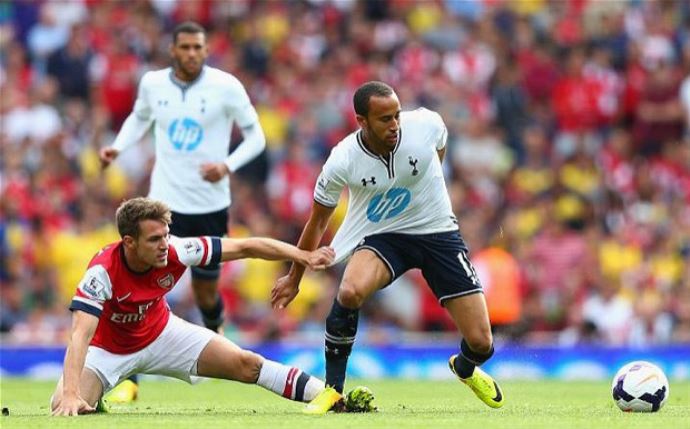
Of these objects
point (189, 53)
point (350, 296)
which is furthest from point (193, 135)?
point (350, 296)

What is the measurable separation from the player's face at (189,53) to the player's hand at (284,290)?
2920mm

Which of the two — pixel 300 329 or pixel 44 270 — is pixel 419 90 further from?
pixel 44 270

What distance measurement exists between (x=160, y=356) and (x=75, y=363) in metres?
0.90

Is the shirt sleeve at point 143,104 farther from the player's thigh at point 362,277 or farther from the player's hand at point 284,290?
the player's thigh at point 362,277

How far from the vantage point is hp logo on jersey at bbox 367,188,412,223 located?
10039 mm

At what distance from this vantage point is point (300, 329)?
1792cm

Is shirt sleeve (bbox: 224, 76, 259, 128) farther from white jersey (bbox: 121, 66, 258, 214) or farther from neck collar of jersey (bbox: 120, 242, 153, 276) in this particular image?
neck collar of jersey (bbox: 120, 242, 153, 276)

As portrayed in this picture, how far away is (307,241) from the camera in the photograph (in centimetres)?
991

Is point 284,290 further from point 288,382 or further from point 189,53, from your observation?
point 189,53

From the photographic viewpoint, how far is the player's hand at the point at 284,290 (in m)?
10.0

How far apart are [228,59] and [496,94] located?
12.7 ft

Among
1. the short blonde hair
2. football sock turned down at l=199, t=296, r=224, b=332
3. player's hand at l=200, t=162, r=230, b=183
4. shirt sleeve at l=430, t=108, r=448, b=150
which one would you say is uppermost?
shirt sleeve at l=430, t=108, r=448, b=150

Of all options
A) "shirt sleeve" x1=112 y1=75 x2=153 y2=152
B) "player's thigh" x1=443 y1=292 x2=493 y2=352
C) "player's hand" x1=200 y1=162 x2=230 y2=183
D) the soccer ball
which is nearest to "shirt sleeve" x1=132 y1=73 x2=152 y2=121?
"shirt sleeve" x1=112 y1=75 x2=153 y2=152

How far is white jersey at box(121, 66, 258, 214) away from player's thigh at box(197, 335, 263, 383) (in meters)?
2.60
